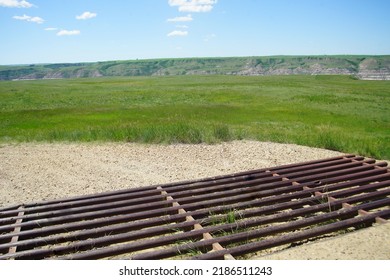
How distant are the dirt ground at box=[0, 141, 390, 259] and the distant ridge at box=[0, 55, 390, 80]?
130m

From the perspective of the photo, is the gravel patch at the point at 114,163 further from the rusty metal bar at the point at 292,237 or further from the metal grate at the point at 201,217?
the rusty metal bar at the point at 292,237

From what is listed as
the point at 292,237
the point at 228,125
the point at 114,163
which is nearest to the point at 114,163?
the point at 114,163

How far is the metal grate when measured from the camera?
3762 mm

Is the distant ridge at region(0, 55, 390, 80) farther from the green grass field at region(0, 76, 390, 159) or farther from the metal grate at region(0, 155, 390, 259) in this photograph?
the metal grate at region(0, 155, 390, 259)

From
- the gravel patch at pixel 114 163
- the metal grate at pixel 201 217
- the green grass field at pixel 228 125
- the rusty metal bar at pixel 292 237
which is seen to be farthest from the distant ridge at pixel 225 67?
the rusty metal bar at pixel 292 237

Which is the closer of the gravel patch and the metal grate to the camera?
the metal grate

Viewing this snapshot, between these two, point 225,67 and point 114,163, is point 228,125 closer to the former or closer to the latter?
point 114,163

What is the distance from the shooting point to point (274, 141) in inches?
417

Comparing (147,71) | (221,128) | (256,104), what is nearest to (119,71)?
(147,71)

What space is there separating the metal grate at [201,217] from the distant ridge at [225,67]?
133345 millimetres

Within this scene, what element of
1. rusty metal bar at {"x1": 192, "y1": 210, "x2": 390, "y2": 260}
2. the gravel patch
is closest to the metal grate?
rusty metal bar at {"x1": 192, "y1": 210, "x2": 390, "y2": 260}

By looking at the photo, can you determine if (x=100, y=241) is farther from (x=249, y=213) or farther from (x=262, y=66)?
(x=262, y=66)

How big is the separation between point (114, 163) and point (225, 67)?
151461 millimetres

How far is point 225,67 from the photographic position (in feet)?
510
